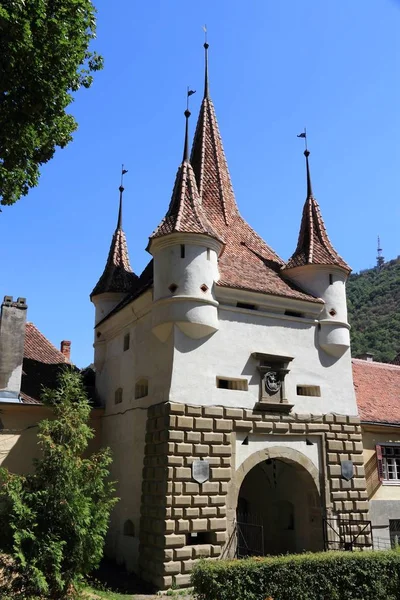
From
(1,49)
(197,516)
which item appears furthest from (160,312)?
(1,49)

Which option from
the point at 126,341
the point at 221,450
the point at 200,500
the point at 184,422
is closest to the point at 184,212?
the point at 126,341

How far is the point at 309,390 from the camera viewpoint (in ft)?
62.8

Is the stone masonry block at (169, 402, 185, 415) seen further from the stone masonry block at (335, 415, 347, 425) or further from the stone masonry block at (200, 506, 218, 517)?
the stone masonry block at (335, 415, 347, 425)

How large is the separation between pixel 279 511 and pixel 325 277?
8.37 m

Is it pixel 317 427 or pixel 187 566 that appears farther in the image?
pixel 317 427

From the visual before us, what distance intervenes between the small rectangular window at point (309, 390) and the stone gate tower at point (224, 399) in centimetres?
7

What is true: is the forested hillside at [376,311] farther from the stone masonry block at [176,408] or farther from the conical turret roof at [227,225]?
the stone masonry block at [176,408]

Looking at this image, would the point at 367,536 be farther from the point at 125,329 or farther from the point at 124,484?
the point at 125,329

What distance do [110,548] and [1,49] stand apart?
49.3 feet

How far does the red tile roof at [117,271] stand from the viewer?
2309 centimetres

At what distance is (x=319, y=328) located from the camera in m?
19.8

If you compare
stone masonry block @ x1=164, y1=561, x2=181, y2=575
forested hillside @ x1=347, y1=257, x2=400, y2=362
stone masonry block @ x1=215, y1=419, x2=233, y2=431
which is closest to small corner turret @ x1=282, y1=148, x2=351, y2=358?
stone masonry block @ x1=215, y1=419, x2=233, y2=431

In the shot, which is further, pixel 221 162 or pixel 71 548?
pixel 221 162

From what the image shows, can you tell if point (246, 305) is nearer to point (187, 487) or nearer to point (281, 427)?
point (281, 427)
